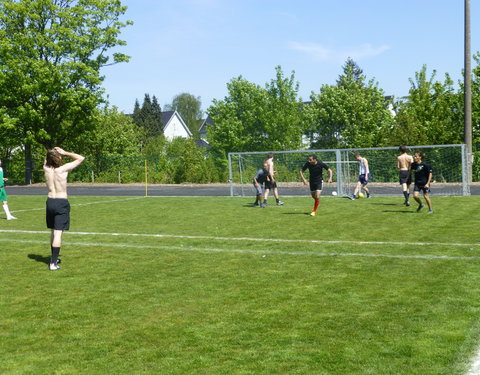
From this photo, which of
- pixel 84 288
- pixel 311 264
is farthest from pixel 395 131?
pixel 84 288

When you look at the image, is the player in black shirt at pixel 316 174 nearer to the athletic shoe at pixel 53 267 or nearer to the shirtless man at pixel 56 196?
the shirtless man at pixel 56 196

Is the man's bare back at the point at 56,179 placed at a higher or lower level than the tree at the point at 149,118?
lower

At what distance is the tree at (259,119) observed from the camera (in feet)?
182

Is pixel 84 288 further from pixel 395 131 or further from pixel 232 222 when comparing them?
pixel 395 131

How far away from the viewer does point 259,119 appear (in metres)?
57.1

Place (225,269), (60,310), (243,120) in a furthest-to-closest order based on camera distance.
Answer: (243,120) < (225,269) < (60,310)

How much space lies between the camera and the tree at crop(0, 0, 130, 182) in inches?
1650

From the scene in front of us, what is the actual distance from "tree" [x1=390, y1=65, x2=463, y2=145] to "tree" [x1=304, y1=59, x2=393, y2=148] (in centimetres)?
616

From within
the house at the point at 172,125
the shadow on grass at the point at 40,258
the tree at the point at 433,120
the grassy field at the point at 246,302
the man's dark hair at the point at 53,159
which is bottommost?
the grassy field at the point at 246,302

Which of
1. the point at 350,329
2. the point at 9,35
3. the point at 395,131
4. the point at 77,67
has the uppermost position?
the point at 9,35

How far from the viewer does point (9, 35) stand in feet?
144

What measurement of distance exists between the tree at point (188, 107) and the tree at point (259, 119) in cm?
4745

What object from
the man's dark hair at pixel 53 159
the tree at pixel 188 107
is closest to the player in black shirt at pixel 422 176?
the man's dark hair at pixel 53 159

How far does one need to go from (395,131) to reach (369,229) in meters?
26.1
